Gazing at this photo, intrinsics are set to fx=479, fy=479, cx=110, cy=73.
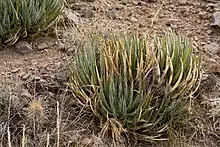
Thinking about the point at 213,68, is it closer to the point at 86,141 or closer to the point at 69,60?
the point at 69,60

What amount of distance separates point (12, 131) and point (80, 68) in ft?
2.05

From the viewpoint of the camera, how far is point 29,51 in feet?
12.6

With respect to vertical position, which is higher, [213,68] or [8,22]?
[8,22]

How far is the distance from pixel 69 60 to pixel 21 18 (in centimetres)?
52

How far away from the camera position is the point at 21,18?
3.77 meters

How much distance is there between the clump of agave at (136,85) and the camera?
10.1 feet

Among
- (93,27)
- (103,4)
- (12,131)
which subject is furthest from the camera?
(103,4)

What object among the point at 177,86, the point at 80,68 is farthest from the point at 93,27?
the point at 177,86

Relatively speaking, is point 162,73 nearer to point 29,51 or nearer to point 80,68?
point 80,68

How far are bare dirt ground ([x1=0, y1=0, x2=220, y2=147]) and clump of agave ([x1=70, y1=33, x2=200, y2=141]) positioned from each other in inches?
4.7

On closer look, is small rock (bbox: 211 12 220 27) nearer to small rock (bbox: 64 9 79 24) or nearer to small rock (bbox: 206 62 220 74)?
small rock (bbox: 206 62 220 74)

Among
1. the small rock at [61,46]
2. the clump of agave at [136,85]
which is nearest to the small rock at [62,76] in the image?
the clump of agave at [136,85]

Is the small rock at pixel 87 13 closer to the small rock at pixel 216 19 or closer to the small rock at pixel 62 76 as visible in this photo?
the small rock at pixel 62 76

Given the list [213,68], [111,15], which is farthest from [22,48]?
[213,68]
